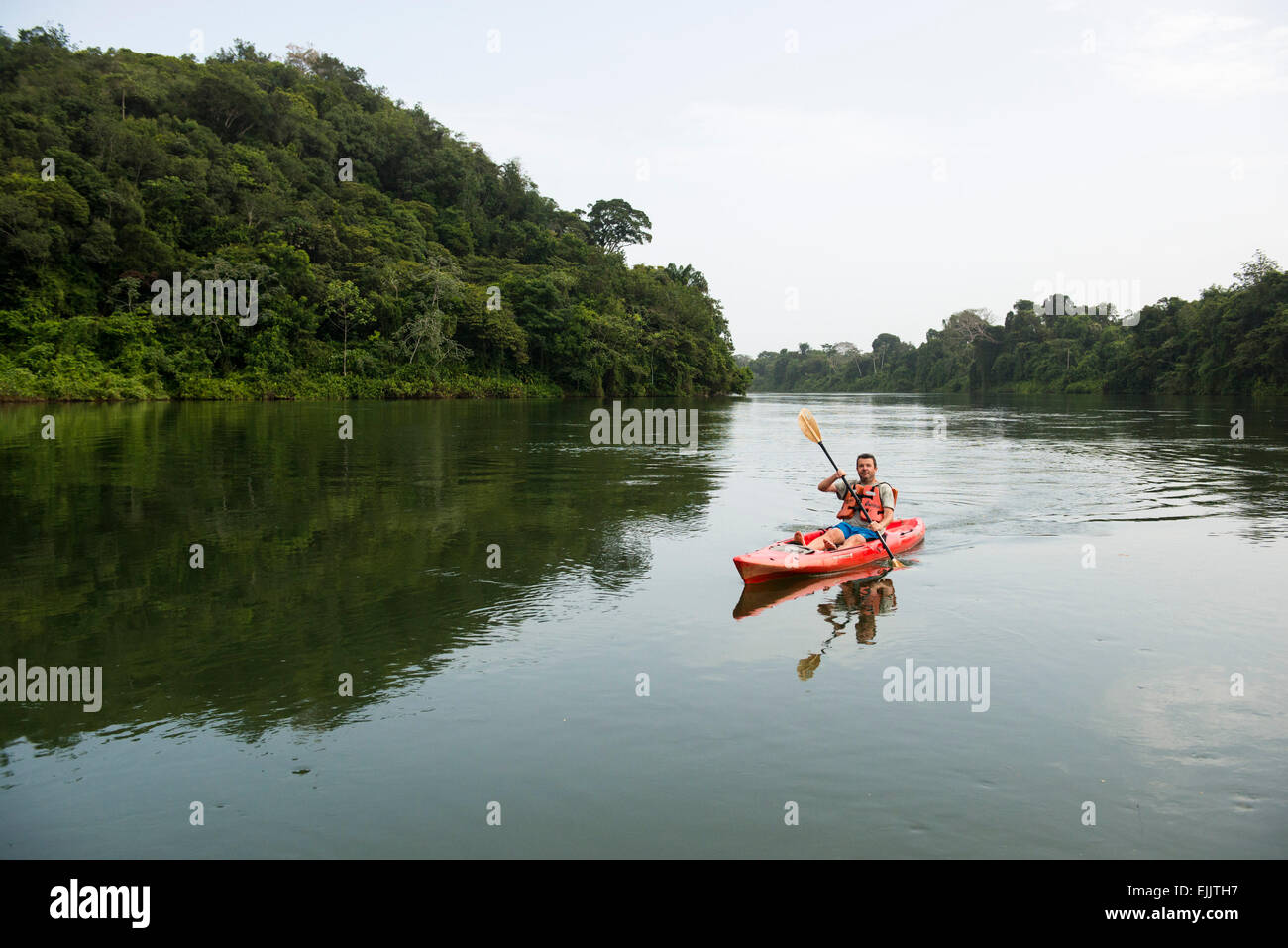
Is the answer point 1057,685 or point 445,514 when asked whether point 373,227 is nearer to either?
point 445,514

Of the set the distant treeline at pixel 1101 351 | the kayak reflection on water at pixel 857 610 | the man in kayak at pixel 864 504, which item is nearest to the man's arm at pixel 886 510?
the man in kayak at pixel 864 504

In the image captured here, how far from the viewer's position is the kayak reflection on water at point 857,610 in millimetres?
7044

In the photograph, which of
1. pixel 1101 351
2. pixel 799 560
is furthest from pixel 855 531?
pixel 1101 351

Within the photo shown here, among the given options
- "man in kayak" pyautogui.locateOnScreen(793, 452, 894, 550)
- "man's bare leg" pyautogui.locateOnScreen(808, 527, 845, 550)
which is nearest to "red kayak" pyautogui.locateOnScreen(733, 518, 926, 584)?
"man's bare leg" pyautogui.locateOnScreen(808, 527, 845, 550)

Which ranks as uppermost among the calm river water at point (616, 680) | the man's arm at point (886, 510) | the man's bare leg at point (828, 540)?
the man's arm at point (886, 510)

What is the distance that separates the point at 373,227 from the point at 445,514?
5696 centimetres

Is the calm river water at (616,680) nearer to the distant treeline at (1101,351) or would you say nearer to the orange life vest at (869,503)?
the orange life vest at (869,503)

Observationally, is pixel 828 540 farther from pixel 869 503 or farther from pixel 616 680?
pixel 616 680

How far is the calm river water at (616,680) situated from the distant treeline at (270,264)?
1419 inches

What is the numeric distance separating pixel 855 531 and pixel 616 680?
16.5 feet

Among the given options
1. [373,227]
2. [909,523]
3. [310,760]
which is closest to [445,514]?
[909,523]

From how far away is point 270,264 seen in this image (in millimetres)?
51375

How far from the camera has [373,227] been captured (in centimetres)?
6444
